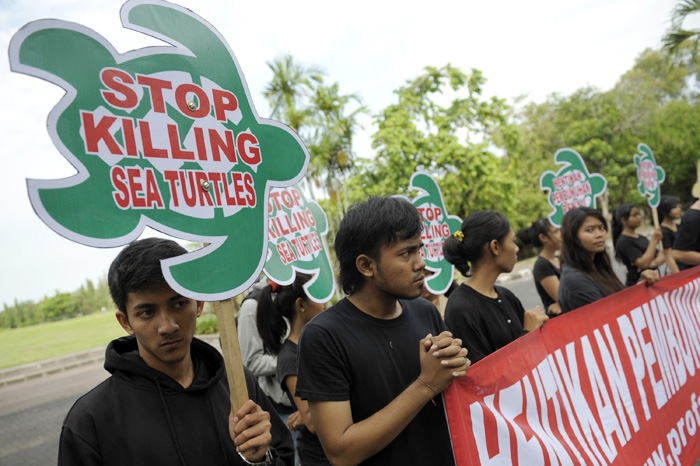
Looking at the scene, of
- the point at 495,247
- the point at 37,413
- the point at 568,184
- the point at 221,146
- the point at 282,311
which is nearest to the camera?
the point at 221,146

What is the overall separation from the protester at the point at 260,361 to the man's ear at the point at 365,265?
1499 mm

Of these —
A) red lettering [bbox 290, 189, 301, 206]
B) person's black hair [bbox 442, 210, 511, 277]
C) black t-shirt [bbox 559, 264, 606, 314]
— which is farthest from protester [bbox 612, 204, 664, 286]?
red lettering [bbox 290, 189, 301, 206]

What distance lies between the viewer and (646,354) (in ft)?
9.85


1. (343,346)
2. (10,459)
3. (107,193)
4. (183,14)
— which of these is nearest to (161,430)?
(343,346)

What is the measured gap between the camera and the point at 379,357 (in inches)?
66.9

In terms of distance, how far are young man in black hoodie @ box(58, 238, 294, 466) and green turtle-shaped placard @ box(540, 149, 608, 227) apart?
5.44 meters

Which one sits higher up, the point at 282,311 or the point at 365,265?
the point at 365,265

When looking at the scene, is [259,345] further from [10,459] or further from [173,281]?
[10,459]

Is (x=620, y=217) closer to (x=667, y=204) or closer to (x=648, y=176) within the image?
(x=667, y=204)

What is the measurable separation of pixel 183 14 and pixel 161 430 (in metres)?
1.19

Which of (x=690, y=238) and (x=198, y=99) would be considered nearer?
(x=198, y=99)

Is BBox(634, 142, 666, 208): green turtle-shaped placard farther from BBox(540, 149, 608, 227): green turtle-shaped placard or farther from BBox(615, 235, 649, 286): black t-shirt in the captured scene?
BBox(615, 235, 649, 286): black t-shirt

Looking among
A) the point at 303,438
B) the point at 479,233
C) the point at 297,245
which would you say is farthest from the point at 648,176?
the point at 303,438

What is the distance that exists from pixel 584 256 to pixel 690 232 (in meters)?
1.87
